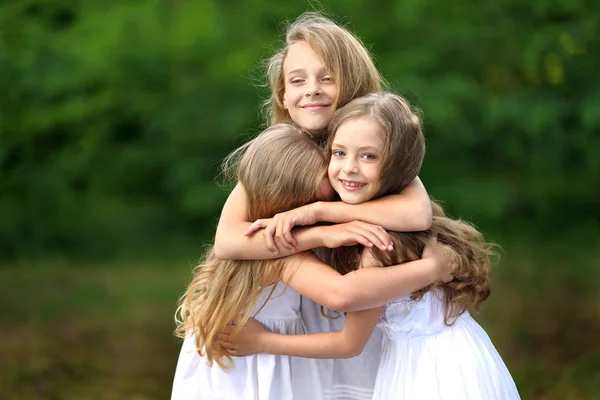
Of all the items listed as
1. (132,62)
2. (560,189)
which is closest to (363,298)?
(132,62)

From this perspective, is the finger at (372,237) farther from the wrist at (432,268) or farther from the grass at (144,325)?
the grass at (144,325)

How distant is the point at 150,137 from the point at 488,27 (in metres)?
2.93

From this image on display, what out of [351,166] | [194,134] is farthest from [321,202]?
[194,134]

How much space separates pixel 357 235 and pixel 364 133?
26 centimetres

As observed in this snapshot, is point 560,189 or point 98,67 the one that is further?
point 560,189

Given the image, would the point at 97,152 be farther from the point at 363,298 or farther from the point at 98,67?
the point at 363,298

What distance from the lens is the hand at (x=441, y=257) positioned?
2.20 meters

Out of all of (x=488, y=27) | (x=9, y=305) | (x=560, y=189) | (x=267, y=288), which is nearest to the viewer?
(x=267, y=288)

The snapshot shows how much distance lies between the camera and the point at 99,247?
23.8 ft

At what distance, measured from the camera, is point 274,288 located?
231 centimetres

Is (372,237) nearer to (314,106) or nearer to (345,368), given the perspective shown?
(314,106)

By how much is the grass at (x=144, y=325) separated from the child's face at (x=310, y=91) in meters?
3.12

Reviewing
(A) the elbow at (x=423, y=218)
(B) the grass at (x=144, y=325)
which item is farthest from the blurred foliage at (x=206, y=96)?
(A) the elbow at (x=423, y=218)

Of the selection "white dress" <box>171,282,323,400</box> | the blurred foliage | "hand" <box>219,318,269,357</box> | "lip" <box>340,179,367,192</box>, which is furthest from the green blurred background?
"lip" <box>340,179,367,192</box>
